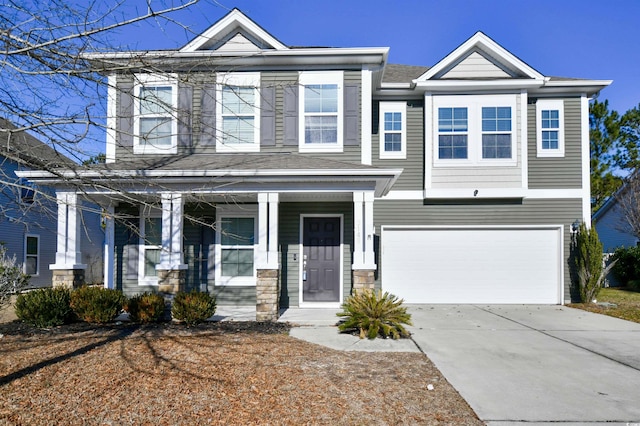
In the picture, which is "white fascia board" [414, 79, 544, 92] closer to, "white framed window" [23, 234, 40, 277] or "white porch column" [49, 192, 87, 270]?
"white porch column" [49, 192, 87, 270]

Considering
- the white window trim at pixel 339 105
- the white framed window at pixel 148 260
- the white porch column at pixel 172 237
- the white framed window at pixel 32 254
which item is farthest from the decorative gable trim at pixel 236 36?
the white framed window at pixel 32 254

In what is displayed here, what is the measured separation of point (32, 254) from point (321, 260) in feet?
44.7

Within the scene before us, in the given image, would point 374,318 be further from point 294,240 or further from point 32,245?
point 32,245

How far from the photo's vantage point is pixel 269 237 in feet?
28.4

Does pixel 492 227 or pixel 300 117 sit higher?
pixel 300 117

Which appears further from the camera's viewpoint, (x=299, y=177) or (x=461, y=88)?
(x=461, y=88)

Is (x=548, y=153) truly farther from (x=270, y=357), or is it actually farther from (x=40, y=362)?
(x=40, y=362)

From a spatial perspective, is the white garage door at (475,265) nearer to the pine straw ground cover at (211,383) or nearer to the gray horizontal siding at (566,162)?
the gray horizontal siding at (566,162)

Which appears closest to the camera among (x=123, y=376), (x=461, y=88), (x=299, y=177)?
(x=123, y=376)

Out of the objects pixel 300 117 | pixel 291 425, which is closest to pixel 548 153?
pixel 300 117

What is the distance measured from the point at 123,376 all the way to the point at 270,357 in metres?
1.83

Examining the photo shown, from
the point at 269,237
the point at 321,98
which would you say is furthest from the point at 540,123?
the point at 269,237

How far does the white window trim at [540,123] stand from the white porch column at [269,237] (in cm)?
752

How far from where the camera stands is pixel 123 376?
509cm
